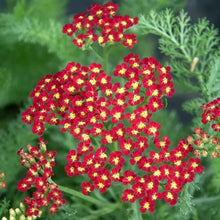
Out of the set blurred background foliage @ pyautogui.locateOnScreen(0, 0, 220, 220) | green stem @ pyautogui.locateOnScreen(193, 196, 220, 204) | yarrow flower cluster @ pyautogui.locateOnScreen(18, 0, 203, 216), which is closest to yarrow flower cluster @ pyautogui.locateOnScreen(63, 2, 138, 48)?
yarrow flower cluster @ pyautogui.locateOnScreen(18, 0, 203, 216)

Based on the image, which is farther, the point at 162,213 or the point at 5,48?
the point at 5,48

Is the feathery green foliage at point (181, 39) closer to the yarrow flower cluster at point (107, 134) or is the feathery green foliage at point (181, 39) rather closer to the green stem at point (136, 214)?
the yarrow flower cluster at point (107, 134)

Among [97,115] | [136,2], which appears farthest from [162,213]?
[136,2]

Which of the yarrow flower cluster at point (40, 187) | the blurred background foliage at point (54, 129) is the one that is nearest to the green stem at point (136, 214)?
the blurred background foliage at point (54, 129)

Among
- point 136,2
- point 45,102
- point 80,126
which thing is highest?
point 136,2

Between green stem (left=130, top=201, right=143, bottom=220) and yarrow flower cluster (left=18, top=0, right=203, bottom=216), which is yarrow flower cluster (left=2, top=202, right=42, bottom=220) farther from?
green stem (left=130, top=201, right=143, bottom=220)

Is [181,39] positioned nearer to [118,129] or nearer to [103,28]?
[103,28]

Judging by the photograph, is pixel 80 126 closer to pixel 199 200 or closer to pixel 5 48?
pixel 199 200

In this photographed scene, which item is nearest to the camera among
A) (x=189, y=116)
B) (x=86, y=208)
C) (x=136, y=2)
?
(x=86, y=208)
